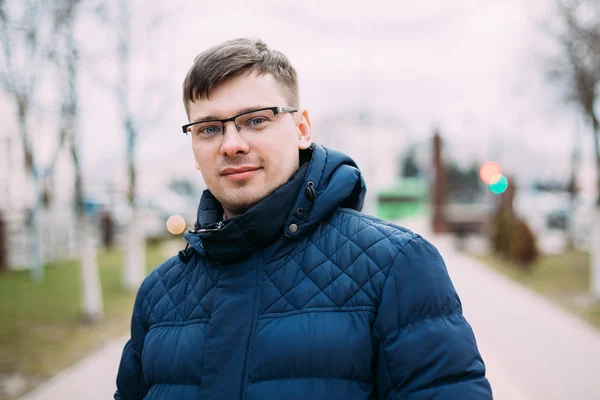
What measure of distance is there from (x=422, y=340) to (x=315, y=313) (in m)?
0.31

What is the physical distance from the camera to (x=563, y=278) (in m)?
11.6

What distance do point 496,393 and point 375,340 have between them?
3.85 m

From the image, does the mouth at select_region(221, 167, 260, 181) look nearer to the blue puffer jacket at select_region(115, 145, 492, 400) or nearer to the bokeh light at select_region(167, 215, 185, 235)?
the blue puffer jacket at select_region(115, 145, 492, 400)

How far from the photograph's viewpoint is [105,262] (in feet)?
48.5

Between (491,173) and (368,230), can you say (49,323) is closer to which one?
(368,230)

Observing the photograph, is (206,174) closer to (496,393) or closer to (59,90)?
(496,393)

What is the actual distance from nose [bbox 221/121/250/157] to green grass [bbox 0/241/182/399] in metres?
4.81

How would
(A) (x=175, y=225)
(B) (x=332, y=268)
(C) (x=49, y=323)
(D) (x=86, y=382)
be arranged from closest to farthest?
(B) (x=332, y=268) → (D) (x=86, y=382) → (C) (x=49, y=323) → (A) (x=175, y=225)

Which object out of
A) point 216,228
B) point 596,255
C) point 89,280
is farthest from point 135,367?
point 596,255

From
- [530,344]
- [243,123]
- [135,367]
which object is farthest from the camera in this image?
[530,344]

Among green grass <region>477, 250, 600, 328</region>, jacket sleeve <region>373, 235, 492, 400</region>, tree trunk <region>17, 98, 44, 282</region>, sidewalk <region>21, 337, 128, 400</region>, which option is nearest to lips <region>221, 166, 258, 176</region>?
jacket sleeve <region>373, 235, 492, 400</region>

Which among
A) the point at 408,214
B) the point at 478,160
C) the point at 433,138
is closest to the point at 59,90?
the point at 433,138

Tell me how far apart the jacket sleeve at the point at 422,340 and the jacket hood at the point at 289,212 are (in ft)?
0.97

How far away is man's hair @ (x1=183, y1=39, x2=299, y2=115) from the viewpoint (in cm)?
168
